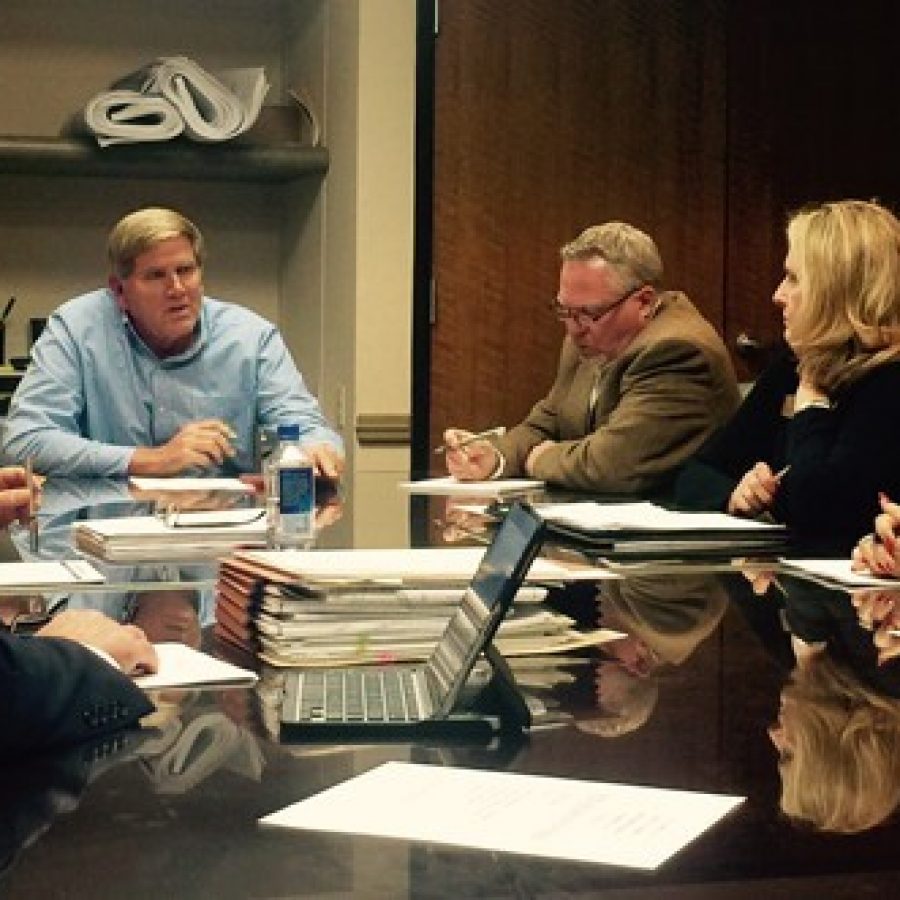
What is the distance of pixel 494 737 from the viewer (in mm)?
1352

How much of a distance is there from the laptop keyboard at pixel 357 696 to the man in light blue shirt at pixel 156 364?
2.21m

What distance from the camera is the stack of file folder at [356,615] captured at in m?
1.63

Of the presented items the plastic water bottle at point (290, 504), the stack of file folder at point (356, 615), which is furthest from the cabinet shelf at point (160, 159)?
the stack of file folder at point (356, 615)

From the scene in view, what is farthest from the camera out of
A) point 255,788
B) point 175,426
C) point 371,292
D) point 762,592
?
point 371,292

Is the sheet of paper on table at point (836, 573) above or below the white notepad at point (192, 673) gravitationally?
above

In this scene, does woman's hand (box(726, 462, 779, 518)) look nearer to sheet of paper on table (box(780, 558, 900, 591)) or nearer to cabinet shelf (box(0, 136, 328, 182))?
sheet of paper on table (box(780, 558, 900, 591))

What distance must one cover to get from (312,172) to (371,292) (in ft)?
1.36

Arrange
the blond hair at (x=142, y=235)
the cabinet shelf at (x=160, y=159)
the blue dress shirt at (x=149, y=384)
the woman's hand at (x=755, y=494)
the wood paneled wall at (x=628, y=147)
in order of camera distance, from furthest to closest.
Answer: the wood paneled wall at (x=628, y=147) < the cabinet shelf at (x=160, y=159) < the blond hair at (x=142, y=235) < the blue dress shirt at (x=149, y=384) < the woman's hand at (x=755, y=494)

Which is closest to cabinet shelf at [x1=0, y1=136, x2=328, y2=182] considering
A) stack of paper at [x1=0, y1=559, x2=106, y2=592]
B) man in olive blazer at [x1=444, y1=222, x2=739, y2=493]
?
man in olive blazer at [x1=444, y1=222, x2=739, y2=493]

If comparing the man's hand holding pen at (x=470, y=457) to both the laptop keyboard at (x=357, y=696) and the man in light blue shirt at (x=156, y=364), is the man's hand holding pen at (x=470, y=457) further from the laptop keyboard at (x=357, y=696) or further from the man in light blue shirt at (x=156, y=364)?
the laptop keyboard at (x=357, y=696)

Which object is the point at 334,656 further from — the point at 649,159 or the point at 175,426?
the point at 649,159

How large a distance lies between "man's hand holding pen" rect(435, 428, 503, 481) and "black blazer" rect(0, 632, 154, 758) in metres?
2.31

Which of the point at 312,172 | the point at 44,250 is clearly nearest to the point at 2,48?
the point at 44,250

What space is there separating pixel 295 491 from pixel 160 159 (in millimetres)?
2026
